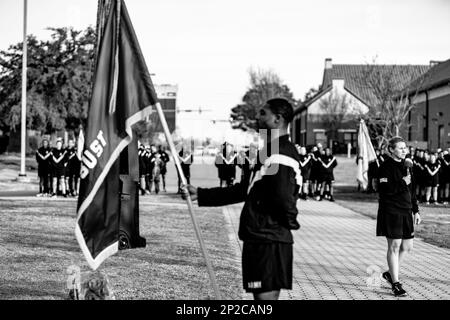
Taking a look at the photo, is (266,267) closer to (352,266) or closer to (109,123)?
(109,123)

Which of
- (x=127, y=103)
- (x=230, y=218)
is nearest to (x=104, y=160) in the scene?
(x=127, y=103)

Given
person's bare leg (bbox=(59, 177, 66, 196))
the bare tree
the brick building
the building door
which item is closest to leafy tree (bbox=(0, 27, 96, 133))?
person's bare leg (bbox=(59, 177, 66, 196))

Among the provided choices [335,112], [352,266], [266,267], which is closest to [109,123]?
[266,267]

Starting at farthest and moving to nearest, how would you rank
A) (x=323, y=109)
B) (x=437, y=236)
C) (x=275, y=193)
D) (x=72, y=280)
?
(x=323, y=109) → (x=437, y=236) → (x=72, y=280) → (x=275, y=193)

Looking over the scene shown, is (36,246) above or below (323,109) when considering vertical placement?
below

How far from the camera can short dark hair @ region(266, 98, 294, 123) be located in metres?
5.55

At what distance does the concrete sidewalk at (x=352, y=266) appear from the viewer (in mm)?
8875

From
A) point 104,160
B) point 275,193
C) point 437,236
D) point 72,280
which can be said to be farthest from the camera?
point 437,236

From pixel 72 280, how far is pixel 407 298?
161 inches

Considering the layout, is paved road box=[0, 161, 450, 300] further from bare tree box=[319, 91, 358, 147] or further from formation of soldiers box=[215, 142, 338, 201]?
bare tree box=[319, 91, 358, 147]

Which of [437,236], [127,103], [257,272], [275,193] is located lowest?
[437,236]

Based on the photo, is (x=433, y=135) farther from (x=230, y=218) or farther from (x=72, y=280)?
(x=72, y=280)
